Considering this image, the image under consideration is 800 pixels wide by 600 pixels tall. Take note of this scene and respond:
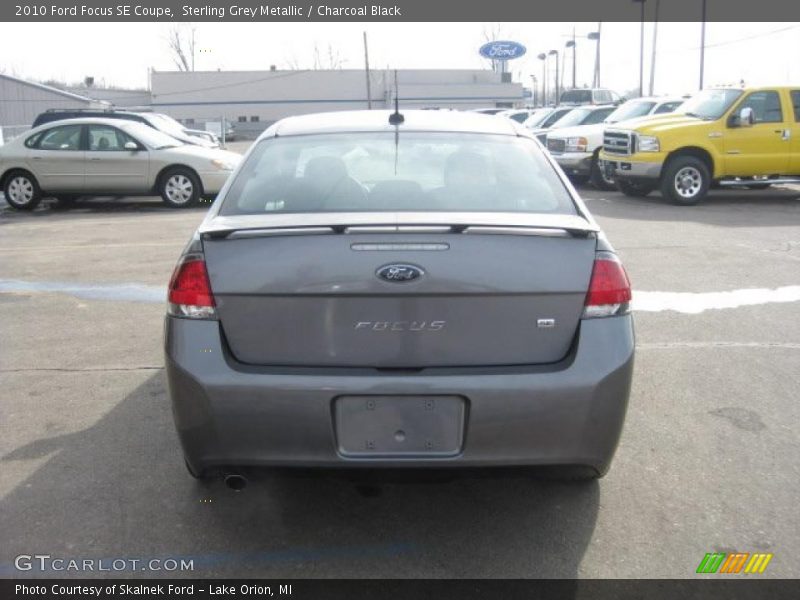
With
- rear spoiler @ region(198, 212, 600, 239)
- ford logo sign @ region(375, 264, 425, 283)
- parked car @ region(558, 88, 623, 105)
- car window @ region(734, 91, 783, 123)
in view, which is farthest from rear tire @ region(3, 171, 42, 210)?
parked car @ region(558, 88, 623, 105)

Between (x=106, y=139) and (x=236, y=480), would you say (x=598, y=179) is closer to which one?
(x=106, y=139)

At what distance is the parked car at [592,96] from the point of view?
35062 mm

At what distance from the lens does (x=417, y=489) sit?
366cm

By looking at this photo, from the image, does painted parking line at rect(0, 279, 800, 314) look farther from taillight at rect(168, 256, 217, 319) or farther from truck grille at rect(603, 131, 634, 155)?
truck grille at rect(603, 131, 634, 155)

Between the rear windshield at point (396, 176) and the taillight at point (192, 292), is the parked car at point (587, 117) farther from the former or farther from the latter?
the taillight at point (192, 292)

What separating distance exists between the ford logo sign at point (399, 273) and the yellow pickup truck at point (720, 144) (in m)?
11.9

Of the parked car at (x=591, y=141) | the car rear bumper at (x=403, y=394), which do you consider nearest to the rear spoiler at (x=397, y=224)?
the car rear bumper at (x=403, y=394)

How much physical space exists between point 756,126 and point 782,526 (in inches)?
477

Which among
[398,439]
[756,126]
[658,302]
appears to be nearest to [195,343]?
[398,439]

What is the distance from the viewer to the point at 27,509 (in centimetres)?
347

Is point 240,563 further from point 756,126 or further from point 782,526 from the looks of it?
point 756,126

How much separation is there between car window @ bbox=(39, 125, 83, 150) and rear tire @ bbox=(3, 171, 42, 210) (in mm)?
613

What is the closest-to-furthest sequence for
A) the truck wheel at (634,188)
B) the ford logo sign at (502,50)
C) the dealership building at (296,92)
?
the truck wheel at (634,188) → the ford logo sign at (502,50) → the dealership building at (296,92)

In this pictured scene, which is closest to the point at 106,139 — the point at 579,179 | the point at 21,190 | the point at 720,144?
the point at 21,190
